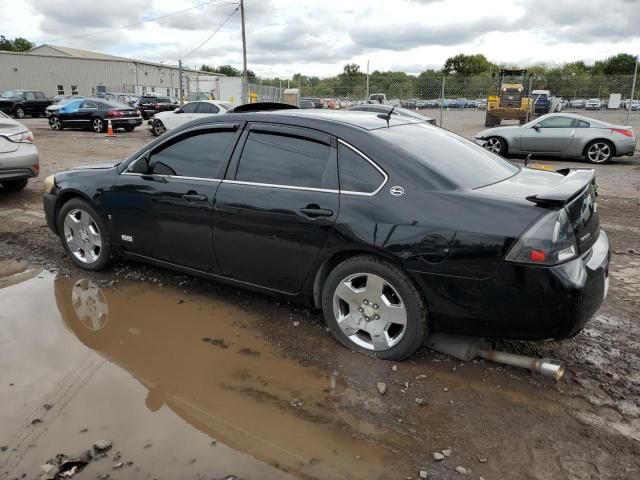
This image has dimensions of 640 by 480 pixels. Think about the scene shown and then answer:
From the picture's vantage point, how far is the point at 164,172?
14.0ft

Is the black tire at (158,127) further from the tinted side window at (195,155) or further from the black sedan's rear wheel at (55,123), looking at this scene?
the tinted side window at (195,155)

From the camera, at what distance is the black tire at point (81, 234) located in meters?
4.75

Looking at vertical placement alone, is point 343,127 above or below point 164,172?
above

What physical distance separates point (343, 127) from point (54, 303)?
2.90 meters

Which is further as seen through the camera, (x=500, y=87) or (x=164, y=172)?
(x=500, y=87)

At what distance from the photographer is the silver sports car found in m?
13.2

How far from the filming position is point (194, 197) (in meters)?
4.00

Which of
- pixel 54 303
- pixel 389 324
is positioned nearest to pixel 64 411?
pixel 54 303

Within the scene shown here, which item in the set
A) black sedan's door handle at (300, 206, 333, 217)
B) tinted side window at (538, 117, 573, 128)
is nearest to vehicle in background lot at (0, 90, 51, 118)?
tinted side window at (538, 117, 573, 128)

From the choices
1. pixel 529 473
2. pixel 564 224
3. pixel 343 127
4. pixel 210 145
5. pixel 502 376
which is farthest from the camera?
pixel 210 145

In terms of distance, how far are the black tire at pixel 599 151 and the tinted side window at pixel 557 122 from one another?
76 centimetres

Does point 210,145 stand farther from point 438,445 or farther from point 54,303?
point 438,445

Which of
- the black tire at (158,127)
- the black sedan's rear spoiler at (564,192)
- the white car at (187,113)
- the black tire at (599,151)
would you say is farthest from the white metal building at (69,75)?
the black sedan's rear spoiler at (564,192)

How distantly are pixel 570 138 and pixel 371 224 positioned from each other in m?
12.2
